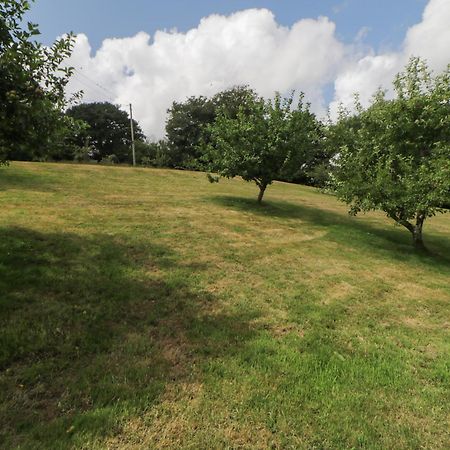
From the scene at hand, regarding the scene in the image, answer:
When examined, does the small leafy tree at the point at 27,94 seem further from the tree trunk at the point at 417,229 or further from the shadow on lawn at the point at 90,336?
the tree trunk at the point at 417,229

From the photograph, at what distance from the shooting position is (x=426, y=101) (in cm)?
1213

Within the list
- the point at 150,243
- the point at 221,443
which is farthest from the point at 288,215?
the point at 221,443

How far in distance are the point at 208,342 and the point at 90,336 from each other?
5.83ft

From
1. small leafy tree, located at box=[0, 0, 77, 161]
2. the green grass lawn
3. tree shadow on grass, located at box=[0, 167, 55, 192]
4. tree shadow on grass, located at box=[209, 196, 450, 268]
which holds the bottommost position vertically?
the green grass lawn

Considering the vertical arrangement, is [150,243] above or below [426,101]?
below

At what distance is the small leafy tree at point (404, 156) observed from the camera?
11320 mm

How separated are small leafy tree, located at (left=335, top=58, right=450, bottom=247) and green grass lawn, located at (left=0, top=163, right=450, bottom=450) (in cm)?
221

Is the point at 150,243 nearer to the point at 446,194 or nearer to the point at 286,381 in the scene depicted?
the point at 286,381

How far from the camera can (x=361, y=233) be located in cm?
1538

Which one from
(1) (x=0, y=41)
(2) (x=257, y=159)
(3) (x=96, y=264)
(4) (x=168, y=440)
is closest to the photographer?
(4) (x=168, y=440)

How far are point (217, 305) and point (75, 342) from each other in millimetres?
2659

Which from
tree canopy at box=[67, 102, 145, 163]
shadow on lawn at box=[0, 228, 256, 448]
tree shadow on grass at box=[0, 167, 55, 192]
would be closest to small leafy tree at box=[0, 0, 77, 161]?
shadow on lawn at box=[0, 228, 256, 448]

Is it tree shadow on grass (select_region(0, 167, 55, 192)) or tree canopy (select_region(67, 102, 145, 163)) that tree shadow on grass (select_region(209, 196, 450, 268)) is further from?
tree canopy (select_region(67, 102, 145, 163))

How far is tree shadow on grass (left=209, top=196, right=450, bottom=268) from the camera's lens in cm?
1277
